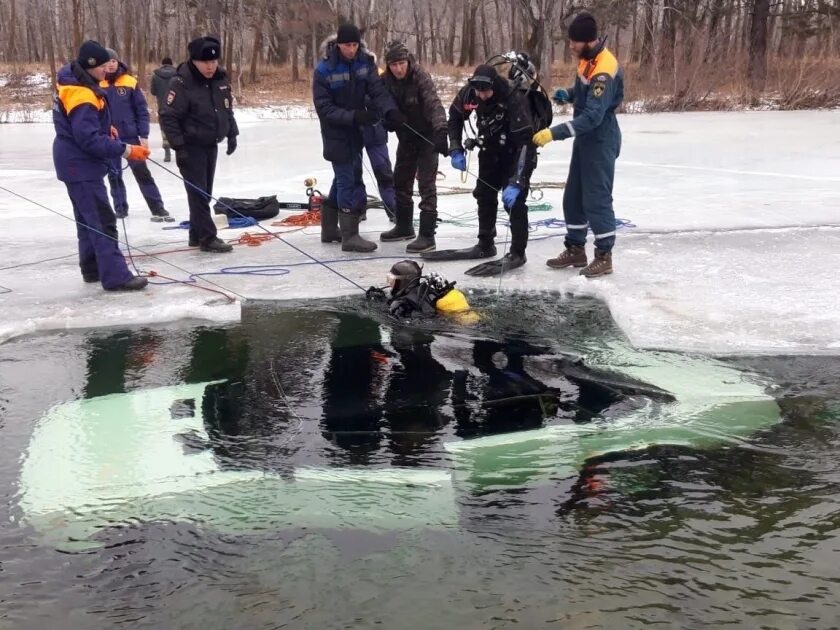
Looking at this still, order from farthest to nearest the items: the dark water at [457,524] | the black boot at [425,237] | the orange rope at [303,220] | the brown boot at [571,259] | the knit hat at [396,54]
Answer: the orange rope at [303,220], the black boot at [425,237], the knit hat at [396,54], the brown boot at [571,259], the dark water at [457,524]

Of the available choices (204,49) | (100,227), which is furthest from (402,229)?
(100,227)

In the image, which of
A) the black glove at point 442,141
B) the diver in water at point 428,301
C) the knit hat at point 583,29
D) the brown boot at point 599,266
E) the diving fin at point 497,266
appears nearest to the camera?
the diver in water at point 428,301

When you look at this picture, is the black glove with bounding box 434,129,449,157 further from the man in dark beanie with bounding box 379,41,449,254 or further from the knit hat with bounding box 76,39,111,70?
the knit hat with bounding box 76,39,111,70

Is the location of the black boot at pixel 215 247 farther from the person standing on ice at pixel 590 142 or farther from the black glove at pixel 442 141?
the person standing on ice at pixel 590 142

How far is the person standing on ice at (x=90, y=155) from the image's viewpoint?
4.67 metres

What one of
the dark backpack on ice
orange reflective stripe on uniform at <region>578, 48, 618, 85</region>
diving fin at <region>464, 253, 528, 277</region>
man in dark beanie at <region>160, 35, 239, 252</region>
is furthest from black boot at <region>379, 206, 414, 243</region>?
orange reflective stripe on uniform at <region>578, 48, 618, 85</region>

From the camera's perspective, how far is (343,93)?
580cm

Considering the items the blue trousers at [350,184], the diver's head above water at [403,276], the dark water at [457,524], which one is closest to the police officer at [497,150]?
the diver's head above water at [403,276]

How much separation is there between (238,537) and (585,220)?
3682mm

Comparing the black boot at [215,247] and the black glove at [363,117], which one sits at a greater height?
the black glove at [363,117]

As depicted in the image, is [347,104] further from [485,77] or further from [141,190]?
[141,190]

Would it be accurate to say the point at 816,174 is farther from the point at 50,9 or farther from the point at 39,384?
the point at 50,9

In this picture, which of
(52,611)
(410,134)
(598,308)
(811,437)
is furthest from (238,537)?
(410,134)

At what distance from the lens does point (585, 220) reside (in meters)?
5.41
